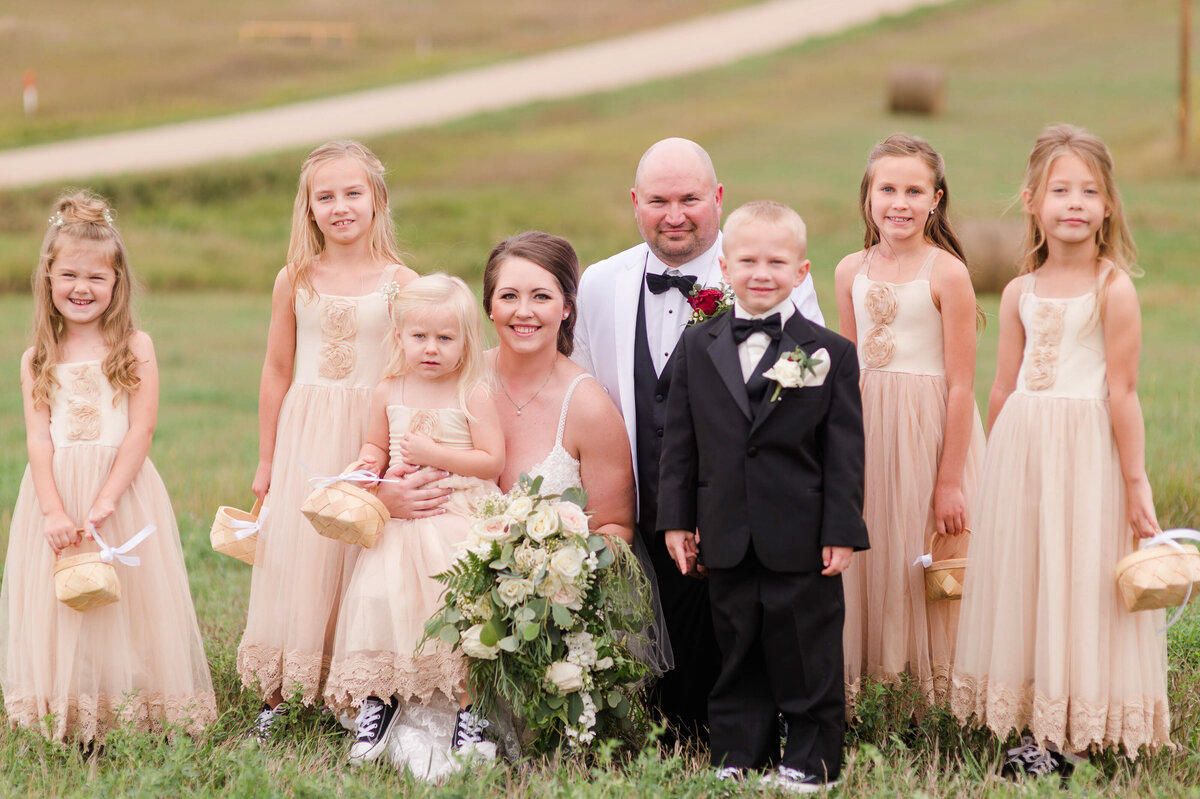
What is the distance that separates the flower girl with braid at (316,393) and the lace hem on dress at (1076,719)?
2.59m

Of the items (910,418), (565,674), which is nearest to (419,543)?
(565,674)

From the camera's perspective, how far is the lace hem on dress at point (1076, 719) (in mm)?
4363

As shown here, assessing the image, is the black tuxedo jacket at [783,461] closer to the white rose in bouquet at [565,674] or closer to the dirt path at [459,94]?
the white rose in bouquet at [565,674]

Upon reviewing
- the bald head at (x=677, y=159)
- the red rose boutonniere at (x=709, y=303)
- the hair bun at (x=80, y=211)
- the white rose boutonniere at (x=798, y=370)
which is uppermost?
the bald head at (x=677, y=159)

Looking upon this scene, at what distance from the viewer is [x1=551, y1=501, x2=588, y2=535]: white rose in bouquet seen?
4.49m

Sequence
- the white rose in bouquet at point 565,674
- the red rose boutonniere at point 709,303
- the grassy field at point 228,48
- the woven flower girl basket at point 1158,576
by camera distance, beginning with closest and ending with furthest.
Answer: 1. the woven flower girl basket at point 1158,576
2. the white rose in bouquet at point 565,674
3. the red rose boutonniere at point 709,303
4. the grassy field at point 228,48

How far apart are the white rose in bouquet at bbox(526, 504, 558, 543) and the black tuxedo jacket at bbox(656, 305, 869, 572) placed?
458 mm

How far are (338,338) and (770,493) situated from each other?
1973 mm

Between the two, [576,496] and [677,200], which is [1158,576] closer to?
[576,496]

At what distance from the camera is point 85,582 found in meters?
4.62

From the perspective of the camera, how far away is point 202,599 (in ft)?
22.9

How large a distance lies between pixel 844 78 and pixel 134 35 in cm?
2051

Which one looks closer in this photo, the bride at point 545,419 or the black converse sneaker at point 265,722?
the bride at point 545,419

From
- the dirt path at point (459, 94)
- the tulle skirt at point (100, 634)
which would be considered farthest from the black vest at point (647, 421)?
the dirt path at point (459, 94)
